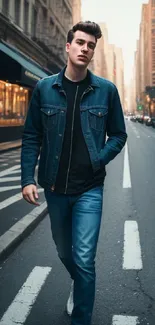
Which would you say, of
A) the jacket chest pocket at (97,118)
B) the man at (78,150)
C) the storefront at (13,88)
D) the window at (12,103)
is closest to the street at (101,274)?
the man at (78,150)

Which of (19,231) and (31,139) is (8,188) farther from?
(31,139)

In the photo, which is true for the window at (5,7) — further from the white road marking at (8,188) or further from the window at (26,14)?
the white road marking at (8,188)

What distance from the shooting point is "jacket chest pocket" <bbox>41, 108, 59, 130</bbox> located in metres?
2.75

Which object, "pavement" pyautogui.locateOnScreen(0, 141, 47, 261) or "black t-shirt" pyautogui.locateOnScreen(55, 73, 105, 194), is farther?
"pavement" pyautogui.locateOnScreen(0, 141, 47, 261)

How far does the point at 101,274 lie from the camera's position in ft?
13.7

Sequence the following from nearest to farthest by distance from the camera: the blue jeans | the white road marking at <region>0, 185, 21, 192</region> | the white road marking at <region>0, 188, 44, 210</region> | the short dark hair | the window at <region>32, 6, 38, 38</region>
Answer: the blue jeans < the short dark hair < the white road marking at <region>0, 188, 44, 210</region> < the white road marking at <region>0, 185, 21, 192</region> < the window at <region>32, 6, 38, 38</region>

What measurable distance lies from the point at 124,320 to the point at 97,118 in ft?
5.60

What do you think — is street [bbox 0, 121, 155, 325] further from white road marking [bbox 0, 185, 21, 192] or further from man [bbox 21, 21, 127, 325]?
white road marking [bbox 0, 185, 21, 192]

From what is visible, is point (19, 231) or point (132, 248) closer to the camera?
point (132, 248)

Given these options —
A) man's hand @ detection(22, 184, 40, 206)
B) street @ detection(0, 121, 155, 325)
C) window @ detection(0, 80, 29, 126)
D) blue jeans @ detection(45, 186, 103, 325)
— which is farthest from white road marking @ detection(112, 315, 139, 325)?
window @ detection(0, 80, 29, 126)

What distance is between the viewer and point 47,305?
341cm

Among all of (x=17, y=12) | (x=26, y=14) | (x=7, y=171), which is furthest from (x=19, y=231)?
(x=26, y=14)

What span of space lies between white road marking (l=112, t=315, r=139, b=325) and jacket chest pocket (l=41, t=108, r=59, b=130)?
5.57 feet

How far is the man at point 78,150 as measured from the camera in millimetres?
2641
